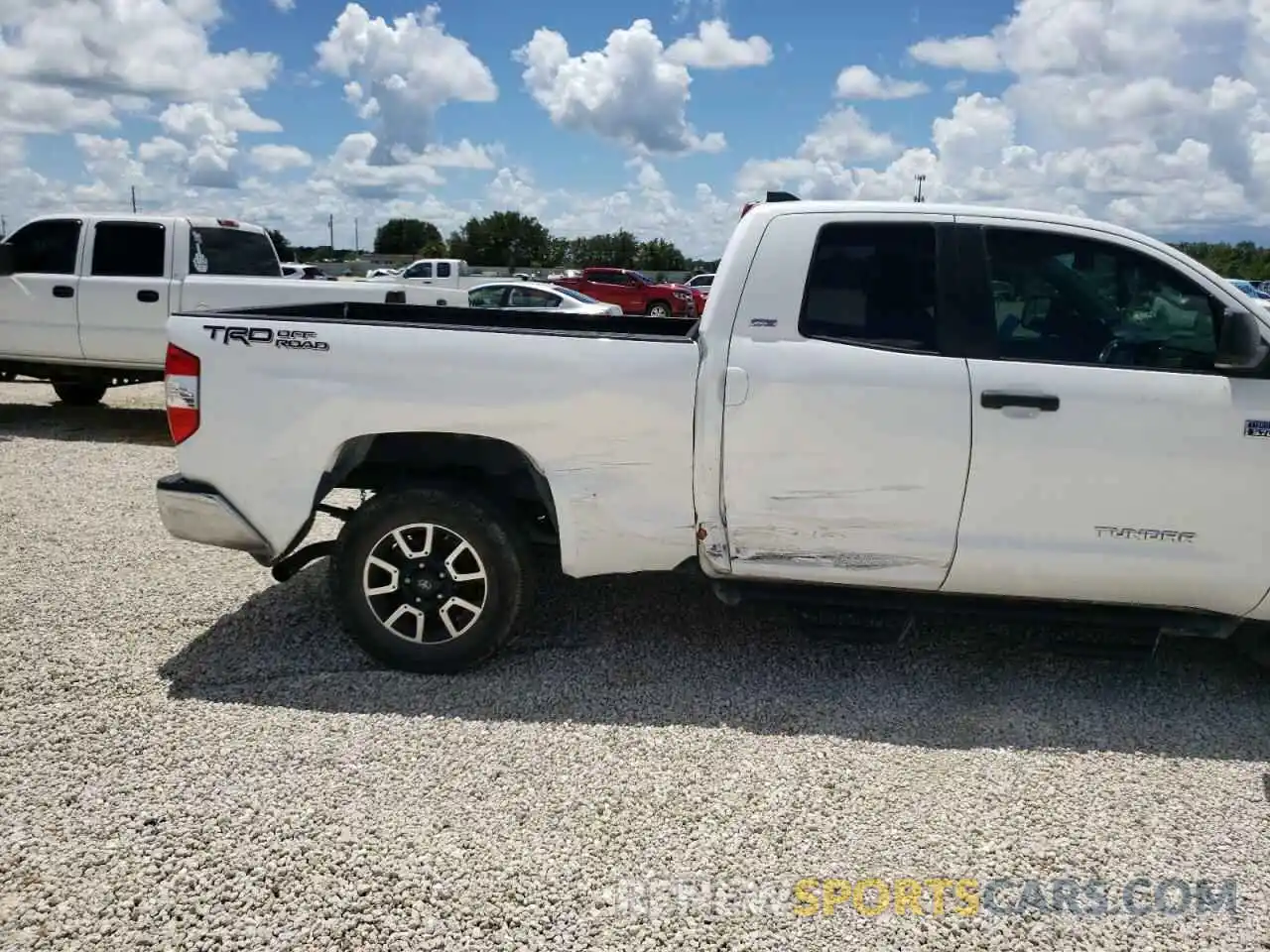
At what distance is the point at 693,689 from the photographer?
4250 millimetres

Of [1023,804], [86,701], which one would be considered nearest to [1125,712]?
[1023,804]

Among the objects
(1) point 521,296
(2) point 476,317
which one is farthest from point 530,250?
(2) point 476,317

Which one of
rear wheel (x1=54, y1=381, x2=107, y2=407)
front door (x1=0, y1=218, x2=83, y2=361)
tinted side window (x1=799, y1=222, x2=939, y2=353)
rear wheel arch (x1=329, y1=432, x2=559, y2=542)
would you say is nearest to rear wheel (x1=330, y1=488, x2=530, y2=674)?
rear wheel arch (x1=329, y1=432, x2=559, y2=542)

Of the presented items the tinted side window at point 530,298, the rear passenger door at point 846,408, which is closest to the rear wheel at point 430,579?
the rear passenger door at point 846,408

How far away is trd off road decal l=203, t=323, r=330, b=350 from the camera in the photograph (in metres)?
4.03

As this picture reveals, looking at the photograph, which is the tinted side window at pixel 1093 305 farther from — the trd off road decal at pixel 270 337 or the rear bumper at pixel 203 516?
the rear bumper at pixel 203 516

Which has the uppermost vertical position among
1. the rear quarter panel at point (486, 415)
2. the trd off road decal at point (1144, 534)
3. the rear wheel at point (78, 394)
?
the rear quarter panel at point (486, 415)

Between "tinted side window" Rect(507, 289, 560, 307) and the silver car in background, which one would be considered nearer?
the silver car in background

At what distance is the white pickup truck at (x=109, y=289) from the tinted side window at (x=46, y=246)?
10mm

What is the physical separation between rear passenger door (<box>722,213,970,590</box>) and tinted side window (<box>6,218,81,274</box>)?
8.93 metres

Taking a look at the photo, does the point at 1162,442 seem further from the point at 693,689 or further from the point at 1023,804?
the point at 693,689

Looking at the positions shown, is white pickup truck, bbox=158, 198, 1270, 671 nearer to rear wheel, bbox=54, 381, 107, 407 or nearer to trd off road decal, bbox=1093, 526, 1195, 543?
trd off road decal, bbox=1093, 526, 1195, 543

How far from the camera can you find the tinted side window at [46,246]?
10266mm

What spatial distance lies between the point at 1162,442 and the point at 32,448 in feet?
30.7
